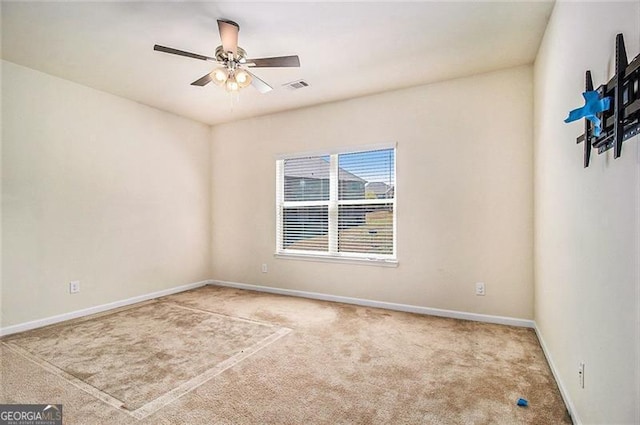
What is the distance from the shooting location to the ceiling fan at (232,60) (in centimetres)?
233

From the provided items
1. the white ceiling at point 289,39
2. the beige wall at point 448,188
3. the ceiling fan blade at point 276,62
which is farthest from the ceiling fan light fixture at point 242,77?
the beige wall at point 448,188

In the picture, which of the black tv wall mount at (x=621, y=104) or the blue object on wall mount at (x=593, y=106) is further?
the blue object on wall mount at (x=593, y=106)

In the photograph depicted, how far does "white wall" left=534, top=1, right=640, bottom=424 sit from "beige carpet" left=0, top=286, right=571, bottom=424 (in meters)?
0.47

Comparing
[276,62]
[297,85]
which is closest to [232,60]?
[276,62]

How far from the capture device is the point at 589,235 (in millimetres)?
1557

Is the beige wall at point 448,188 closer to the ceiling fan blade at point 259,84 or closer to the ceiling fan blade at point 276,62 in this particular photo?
the ceiling fan blade at point 259,84

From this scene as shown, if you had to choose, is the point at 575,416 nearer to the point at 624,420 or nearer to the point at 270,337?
the point at 624,420

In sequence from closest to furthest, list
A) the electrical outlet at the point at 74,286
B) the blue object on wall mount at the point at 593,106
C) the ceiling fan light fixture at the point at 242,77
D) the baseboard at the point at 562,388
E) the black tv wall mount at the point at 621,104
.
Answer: the black tv wall mount at the point at 621,104 < the blue object on wall mount at the point at 593,106 < the baseboard at the point at 562,388 < the ceiling fan light fixture at the point at 242,77 < the electrical outlet at the point at 74,286

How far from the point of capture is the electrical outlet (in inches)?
141

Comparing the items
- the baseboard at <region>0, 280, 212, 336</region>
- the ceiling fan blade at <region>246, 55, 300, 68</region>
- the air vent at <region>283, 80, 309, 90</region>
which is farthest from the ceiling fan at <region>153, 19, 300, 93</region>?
the baseboard at <region>0, 280, 212, 336</region>

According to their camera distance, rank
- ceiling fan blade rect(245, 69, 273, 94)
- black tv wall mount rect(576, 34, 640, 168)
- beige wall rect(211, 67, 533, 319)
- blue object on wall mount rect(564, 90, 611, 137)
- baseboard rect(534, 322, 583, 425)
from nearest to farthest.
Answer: black tv wall mount rect(576, 34, 640, 168)
blue object on wall mount rect(564, 90, 611, 137)
baseboard rect(534, 322, 583, 425)
ceiling fan blade rect(245, 69, 273, 94)
beige wall rect(211, 67, 533, 319)

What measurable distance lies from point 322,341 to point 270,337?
52 centimetres

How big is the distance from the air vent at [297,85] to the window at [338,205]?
99 centimetres

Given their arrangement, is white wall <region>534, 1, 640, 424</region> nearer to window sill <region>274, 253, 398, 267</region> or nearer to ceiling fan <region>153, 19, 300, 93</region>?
window sill <region>274, 253, 398, 267</region>
